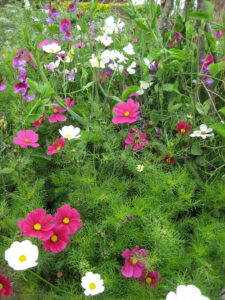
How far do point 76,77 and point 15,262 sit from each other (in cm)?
98

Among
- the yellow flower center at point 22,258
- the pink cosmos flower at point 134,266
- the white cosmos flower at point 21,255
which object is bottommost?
the pink cosmos flower at point 134,266

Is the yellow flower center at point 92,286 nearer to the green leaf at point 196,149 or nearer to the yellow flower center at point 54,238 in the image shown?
the yellow flower center at point 54,238

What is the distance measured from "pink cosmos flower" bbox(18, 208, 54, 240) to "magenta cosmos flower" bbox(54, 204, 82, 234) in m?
0.04

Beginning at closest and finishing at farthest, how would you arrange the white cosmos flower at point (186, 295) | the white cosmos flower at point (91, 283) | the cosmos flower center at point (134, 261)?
the white cosmos flower at point (186, 295) < the white cosmos flower at point (91, 283) < the cosmos flower center at point (134, 261)

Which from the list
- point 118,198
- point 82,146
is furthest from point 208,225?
point 82,146

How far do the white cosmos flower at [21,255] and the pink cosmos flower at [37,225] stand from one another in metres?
0.03

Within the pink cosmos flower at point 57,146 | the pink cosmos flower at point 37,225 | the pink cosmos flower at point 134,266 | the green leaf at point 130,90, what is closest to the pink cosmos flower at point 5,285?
the pink cosmos flower at point 37,225

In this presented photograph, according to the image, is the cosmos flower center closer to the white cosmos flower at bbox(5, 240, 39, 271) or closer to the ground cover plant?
the ground cover plant

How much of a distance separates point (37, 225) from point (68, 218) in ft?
0.29

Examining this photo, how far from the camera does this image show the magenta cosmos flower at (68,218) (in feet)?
2.54

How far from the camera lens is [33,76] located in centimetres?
141

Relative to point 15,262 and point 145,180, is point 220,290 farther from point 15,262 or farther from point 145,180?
point 15,262

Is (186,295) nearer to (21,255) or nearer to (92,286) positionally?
(92,286)

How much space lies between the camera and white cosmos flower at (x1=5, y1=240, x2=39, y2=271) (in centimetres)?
64
